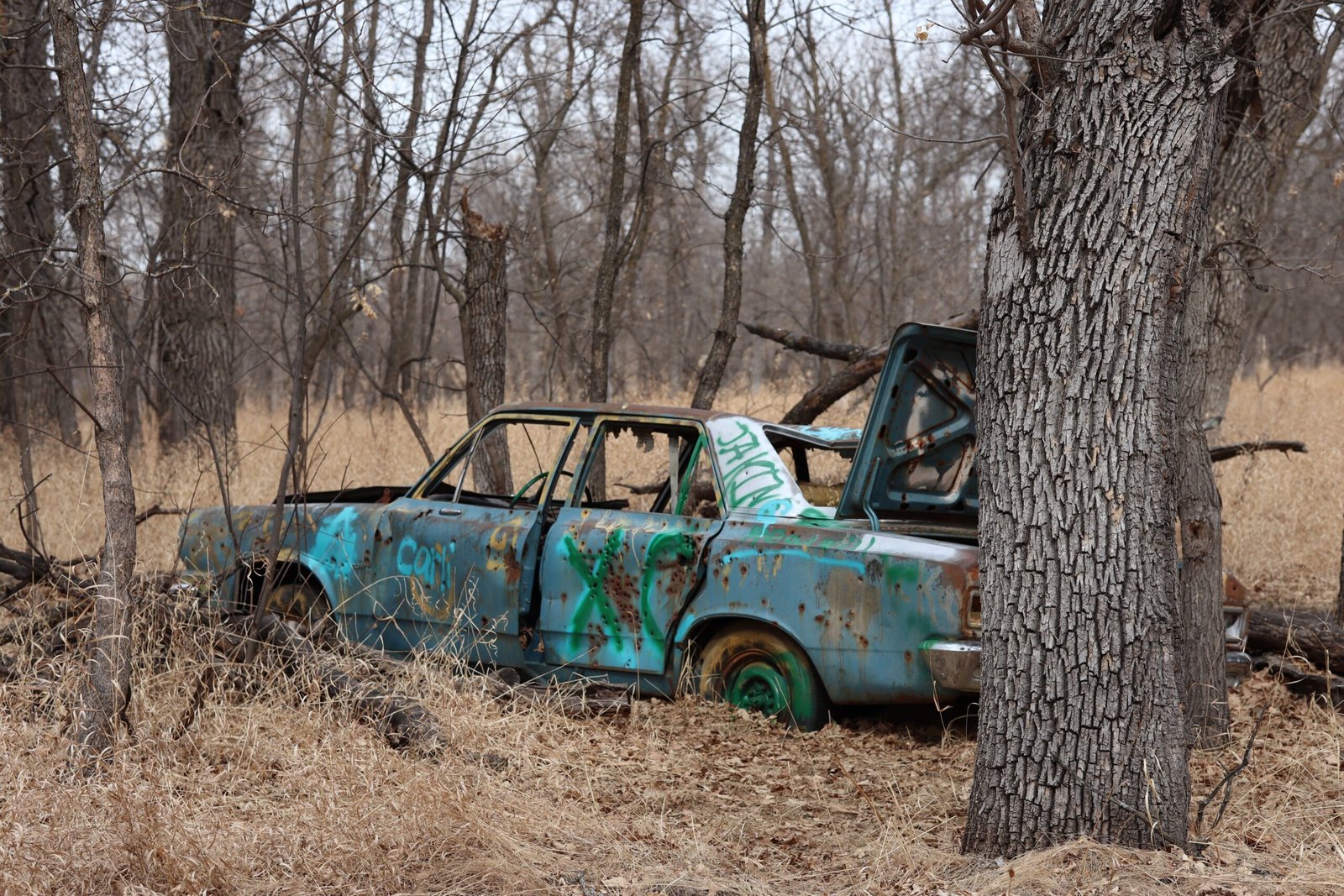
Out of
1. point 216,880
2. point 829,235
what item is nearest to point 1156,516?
point 216,880

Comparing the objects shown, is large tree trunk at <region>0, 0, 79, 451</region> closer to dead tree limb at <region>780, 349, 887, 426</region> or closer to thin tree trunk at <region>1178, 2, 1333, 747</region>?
dead tree limb at <region>780, 349, 887, 426</region>

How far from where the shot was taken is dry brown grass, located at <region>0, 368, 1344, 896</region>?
362 cm

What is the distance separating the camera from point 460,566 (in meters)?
6.17

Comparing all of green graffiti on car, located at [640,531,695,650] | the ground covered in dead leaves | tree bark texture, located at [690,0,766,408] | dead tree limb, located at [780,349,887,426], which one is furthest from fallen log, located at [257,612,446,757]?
tree bark texture, located at [690,0,766,408]

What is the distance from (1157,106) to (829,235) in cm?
1701

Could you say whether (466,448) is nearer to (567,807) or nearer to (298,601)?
(298,601)

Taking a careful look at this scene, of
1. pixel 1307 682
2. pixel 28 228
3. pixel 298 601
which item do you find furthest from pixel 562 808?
pixel 28 228

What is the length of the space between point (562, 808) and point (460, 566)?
2091mm

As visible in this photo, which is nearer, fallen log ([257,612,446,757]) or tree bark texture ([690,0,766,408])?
fallen log ([257,612,446,757])

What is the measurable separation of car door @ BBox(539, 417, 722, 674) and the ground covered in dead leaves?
1.17ft

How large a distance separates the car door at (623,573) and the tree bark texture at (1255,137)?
9.12ft

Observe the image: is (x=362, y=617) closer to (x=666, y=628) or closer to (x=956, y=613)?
(x=666, y=628)

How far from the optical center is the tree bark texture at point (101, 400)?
4660 millimetres

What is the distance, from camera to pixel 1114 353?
12.4 ft
